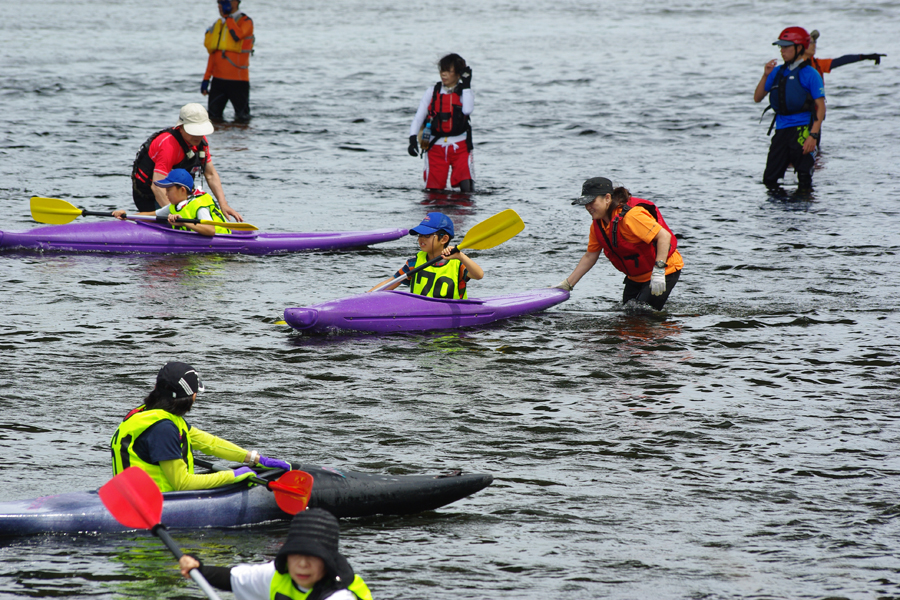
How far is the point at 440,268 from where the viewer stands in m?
8.34

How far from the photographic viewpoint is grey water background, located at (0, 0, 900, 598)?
4.99 metres

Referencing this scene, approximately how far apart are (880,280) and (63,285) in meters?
7.18

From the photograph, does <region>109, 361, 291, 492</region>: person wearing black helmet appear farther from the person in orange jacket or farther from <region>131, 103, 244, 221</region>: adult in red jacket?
the person in orange jacket

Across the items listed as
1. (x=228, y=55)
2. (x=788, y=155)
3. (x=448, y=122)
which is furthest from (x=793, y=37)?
(x=228, y=55)

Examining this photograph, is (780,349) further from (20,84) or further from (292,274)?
(20,84)

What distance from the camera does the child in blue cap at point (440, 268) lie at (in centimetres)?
813

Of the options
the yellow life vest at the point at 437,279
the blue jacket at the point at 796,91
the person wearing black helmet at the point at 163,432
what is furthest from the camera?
the blue jacket at the point at 796,91

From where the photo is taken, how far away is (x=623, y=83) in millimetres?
23016

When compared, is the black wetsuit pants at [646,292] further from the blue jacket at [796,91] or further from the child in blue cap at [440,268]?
the blue jacket at [796,91]

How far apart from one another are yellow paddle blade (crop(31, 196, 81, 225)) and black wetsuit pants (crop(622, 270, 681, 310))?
5.05 metres

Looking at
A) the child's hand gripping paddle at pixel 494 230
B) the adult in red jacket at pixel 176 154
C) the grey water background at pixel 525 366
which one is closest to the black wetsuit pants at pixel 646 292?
the grey water background at pixel 525 366

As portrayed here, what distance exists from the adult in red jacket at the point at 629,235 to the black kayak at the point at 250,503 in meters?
3.15

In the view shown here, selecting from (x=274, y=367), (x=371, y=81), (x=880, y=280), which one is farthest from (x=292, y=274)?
(x=371, y=81)

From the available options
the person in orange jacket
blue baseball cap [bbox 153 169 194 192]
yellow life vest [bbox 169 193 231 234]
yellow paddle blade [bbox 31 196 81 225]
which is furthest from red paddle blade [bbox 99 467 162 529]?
the person in orange jacket
